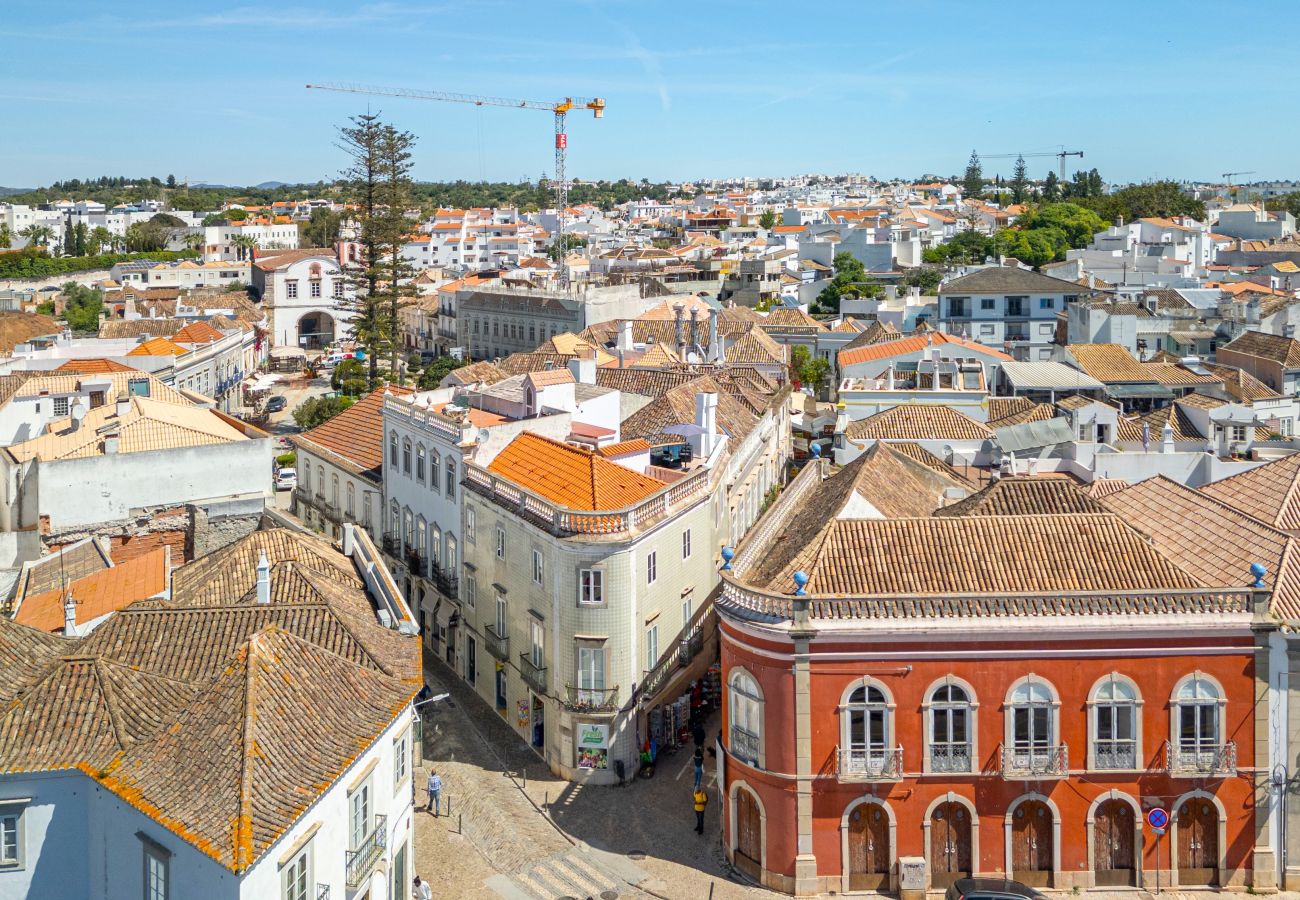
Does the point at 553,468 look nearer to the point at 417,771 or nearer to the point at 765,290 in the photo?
the point at 417,771

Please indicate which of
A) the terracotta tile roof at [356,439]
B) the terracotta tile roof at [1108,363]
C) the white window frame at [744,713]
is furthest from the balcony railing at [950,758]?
the terracotta tile roof at [1108,363]

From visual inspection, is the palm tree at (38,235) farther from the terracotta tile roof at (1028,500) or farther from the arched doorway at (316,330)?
the terracotta tile roof at (1028,500)

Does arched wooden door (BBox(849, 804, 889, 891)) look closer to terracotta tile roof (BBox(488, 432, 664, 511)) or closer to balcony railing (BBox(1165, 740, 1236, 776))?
balcony railing (BBox(1165, 740, 1236, 776))

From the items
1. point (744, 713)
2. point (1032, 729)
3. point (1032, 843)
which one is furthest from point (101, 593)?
point (1032, 843)

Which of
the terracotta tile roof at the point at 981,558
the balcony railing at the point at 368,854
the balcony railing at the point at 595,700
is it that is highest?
the terracotta tile roof at the point at 981,558

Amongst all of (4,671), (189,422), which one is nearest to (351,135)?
(189,422)
